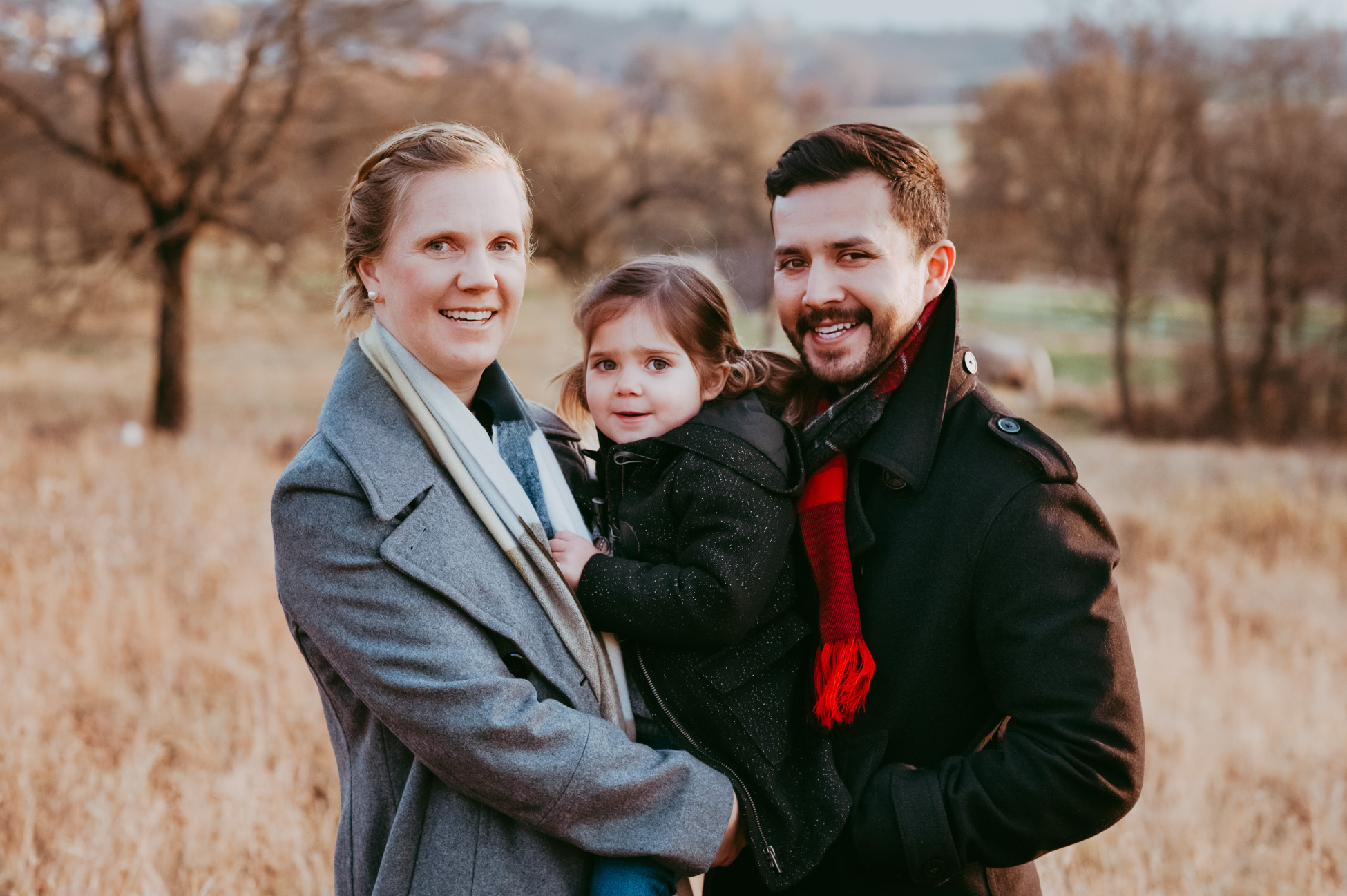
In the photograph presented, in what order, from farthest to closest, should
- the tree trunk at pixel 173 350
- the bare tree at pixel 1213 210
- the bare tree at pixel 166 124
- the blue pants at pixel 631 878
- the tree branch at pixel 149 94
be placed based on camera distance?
the bare tree at pixel 1213 210 < the tree trunk at pixel 173 350 < the tree branch at pixel 149 94 < the bare tree at pixel 166 124 < the blue pants at pixel 631 878

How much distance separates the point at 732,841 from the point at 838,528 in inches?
25.7

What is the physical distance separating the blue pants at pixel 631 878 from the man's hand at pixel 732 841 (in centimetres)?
10

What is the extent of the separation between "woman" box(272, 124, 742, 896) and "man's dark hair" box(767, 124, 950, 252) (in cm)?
61

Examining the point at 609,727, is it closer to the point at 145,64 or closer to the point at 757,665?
the point at 757,665

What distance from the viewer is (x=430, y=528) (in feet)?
5.61

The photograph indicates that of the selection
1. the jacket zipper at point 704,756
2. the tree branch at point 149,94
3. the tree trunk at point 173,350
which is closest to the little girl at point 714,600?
the jacket zipper at point 704,756

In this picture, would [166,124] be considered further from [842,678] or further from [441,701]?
[842,678]

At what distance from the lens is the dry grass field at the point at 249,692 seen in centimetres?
330

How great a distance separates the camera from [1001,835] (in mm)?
1671

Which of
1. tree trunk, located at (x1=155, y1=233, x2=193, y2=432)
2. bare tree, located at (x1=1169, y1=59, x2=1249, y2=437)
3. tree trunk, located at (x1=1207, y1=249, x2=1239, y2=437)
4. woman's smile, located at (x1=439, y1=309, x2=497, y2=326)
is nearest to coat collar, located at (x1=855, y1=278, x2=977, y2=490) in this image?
woman's smile, located at (x1=439, y1=309, x2=497, y2=326)

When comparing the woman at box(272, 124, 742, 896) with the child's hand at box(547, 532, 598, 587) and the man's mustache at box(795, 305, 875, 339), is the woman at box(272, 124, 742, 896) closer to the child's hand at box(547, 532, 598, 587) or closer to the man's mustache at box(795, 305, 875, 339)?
the child's hand at box(547, 532, 598, 587)

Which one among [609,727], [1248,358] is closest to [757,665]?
[609,727]

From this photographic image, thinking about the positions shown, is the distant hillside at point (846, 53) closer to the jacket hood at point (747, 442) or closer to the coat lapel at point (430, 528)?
the jacket hood at point (747, 442)

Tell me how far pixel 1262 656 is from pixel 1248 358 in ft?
47.2
